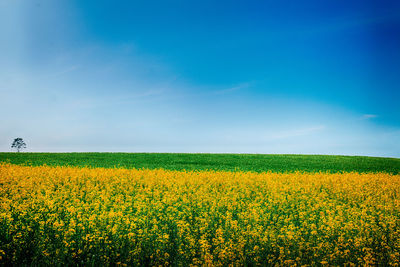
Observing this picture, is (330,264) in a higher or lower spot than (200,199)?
lower

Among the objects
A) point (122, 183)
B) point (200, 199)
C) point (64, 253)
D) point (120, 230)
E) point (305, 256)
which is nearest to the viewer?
point (64, 253)

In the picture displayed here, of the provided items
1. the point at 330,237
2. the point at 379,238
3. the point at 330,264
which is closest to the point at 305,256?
the point at 330,264

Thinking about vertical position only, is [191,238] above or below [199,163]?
below

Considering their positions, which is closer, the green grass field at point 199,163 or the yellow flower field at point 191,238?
the yellow flower field at point 191,238

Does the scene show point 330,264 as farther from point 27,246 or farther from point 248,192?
point 27,246

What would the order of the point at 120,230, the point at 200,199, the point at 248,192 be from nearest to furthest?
the point at 120,230
the point at 200,199
the point at 248,192

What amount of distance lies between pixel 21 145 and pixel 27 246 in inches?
3509

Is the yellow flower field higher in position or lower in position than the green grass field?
lower

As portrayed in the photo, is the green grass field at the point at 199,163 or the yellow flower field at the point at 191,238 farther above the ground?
the green grass field at the point at 199,163

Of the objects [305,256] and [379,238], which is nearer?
[305,256]

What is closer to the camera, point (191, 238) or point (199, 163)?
point (191, 238)

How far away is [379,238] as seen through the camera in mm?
5801

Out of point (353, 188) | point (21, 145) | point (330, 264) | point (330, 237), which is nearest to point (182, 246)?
point (330, 264)

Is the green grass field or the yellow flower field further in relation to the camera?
the green grass field
